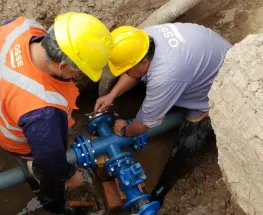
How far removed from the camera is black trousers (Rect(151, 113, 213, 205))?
3.18 m

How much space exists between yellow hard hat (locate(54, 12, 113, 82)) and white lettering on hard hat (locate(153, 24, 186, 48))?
0.65 metres

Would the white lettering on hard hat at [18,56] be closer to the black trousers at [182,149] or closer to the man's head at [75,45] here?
the man's head at [75,45]

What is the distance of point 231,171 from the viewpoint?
7.03 ft

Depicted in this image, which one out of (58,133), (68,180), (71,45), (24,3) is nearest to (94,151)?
(68,180)

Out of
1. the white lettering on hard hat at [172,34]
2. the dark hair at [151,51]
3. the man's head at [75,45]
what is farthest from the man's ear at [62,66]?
the white lettering on hard hat at [172,34]

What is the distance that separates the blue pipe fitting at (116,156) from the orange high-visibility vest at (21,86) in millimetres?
661

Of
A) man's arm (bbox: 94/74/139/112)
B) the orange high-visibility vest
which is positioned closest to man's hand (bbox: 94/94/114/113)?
man's arm (bbox: 94/74/139/112)

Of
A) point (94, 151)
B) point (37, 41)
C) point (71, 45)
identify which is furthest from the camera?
point (94, 151)

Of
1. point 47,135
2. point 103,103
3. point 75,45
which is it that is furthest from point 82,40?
point 103,103

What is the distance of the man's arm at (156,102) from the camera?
103 inches

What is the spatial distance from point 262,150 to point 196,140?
4.76 feet

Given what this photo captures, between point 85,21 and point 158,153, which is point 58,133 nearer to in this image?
point 85,21

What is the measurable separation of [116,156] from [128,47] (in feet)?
2.58

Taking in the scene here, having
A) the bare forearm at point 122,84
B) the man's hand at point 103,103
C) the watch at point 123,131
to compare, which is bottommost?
the watch at point 123,131
